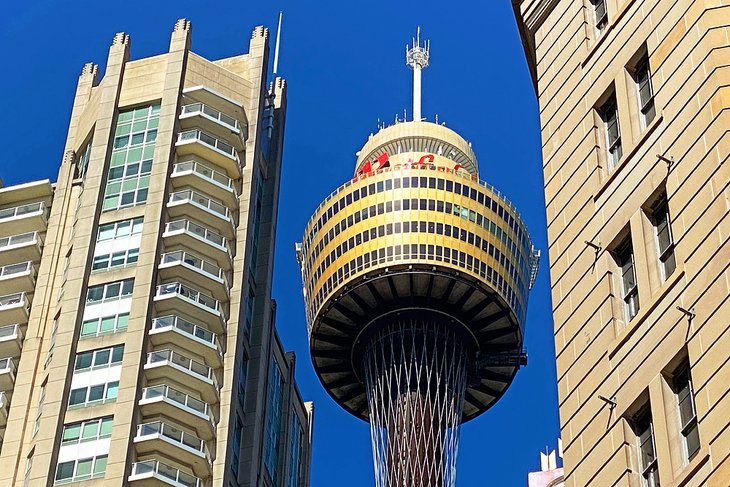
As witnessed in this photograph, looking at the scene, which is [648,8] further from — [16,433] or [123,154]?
[123,154]

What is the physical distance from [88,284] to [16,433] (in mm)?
A: 9576

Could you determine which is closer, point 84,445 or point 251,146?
point 84,445

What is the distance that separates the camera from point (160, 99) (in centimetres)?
9412

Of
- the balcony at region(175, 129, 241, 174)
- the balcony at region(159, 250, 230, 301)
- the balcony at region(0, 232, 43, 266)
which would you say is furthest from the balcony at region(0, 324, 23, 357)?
the balcony at region(175, 129, 241, 174)

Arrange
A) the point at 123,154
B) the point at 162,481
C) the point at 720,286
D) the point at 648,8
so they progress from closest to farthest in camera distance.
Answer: the point at 720,286 < the point at 648,8 < the point at 162,481 < the point at 123,154

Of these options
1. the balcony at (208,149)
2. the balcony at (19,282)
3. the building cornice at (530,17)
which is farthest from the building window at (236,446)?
the building cornice at (530,17)

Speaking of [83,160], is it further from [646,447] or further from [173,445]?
[646,447]

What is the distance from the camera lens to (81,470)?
76.1m

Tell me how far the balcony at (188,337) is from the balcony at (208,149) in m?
13.0

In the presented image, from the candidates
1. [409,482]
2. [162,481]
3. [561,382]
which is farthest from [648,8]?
[409,482]

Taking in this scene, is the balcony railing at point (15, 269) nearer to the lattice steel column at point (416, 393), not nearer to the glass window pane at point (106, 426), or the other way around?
the glass window pane at point (106, 426)

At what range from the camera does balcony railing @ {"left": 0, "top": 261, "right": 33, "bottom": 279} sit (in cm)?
9121

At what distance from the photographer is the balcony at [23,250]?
9231cm

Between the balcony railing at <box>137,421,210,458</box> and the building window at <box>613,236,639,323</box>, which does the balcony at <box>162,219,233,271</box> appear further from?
the building window at <box>613,236,639,323</box>
